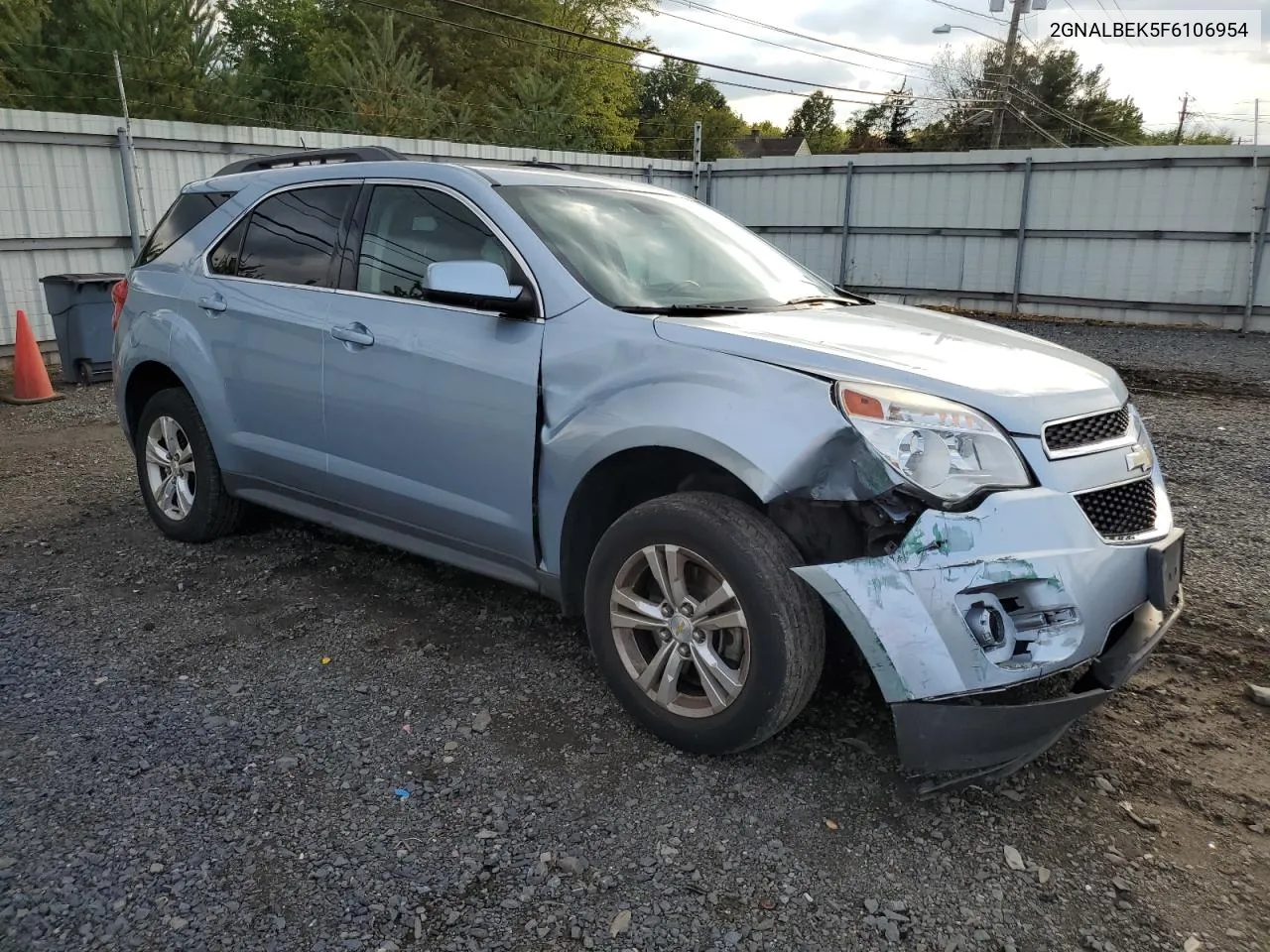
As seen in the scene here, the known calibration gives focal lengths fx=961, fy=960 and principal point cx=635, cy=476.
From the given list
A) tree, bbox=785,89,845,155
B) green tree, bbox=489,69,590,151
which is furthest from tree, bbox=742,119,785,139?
green tree, bbox=489,69,590,151

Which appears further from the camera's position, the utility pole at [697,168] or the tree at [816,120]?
the tree at [816,120]

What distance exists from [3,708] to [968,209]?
14.8 m

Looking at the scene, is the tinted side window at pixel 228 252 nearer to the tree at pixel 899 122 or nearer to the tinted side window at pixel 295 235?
the tinted side window at pixel 295 235

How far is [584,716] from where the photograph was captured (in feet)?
10.7

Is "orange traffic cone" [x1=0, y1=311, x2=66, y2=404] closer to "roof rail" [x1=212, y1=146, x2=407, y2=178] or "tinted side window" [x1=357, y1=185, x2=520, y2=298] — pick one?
"roof rail" [x1=212, y1=146, x2=407, y2=178]

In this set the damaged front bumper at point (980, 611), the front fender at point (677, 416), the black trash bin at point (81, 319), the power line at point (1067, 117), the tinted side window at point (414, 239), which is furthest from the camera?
the power line at point (1067, 117)

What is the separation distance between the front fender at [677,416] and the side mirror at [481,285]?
6.2 inches

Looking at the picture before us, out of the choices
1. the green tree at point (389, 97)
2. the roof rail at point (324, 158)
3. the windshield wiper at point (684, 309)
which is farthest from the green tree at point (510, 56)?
the windshield wiper at point (684, 309)

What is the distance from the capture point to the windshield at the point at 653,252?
11.2 feet

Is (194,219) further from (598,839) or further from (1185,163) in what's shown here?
(1185,163)

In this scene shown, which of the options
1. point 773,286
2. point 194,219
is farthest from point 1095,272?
point 194,219

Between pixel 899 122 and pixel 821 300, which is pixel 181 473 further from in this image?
pixel 899 122

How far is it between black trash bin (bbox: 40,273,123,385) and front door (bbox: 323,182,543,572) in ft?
21.9

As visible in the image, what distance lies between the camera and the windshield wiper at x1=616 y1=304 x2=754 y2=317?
321 centimetres
